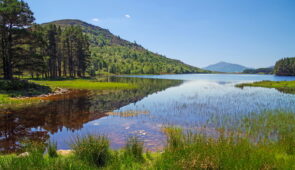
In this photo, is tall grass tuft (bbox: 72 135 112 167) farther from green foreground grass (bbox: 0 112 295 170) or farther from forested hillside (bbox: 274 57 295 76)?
forested hillside (bbox: 274 57 295 76)

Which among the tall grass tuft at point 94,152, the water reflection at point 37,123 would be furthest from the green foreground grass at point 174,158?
the water reflection at point 37,123

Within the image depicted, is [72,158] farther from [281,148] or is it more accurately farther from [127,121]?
[127,121]

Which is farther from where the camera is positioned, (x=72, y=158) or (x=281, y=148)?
(x=281, y=148)

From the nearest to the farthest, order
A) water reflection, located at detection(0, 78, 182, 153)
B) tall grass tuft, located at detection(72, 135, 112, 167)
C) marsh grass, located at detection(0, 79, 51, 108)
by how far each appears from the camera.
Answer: tall grass tuft, located at detection(72, 135, 112, 167) → water reflection, located at detection(0, 78, 182, 153) → marsh grass, located at detection(0, 79, 51, 108)

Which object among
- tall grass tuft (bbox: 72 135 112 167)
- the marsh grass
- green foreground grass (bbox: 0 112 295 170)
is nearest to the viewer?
green foreground grass (bbox: 0 112 295 170)

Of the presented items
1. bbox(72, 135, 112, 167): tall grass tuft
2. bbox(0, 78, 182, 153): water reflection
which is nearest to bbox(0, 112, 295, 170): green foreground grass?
bbox(72, 135, 112, 167): tall grass tuft

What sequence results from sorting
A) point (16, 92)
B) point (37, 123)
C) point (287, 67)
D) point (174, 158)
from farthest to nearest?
point (287, 67)
point (16, 92)
point (37, 123)
point (174, 158)

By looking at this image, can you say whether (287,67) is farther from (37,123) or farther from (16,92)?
(37,123)

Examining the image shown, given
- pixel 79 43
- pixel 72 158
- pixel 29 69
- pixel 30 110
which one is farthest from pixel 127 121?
pixel 79 43

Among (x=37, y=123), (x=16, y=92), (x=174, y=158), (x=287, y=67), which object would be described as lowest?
(x=37, y=123)

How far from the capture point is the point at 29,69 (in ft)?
113

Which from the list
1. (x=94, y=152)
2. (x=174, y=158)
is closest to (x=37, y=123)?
(x=94, y=152)

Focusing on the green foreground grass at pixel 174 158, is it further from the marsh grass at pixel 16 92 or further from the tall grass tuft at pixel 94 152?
the marsh grass at pixel 16 92

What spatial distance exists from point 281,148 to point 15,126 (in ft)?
58.1
